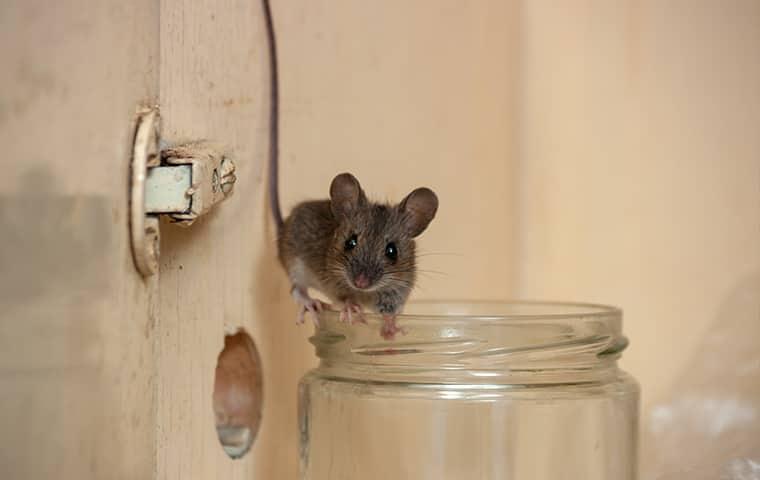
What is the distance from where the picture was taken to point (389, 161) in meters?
1.17

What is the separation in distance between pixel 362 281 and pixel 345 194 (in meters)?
0.09

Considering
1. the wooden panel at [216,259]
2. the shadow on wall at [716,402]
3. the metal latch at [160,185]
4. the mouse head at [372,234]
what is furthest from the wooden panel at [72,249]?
the shadow on wall at [716,402]

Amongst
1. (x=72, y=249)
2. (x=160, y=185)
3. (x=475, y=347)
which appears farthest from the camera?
(x=475, y=347)

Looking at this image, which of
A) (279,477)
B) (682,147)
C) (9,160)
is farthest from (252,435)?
(682,147)

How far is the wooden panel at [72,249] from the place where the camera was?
461mm

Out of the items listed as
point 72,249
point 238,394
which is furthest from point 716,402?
point 72,249

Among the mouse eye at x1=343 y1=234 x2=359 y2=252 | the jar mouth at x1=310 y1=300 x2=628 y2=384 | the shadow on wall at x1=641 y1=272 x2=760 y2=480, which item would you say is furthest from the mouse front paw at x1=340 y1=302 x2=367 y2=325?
the shadow on wall at x1=641 y1=272 x2=760 y2=480

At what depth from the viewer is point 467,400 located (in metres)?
0.88

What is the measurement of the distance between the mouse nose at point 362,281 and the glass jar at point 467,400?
91 mm

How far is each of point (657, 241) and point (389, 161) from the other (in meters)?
0.38

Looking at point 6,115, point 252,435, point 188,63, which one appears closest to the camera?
point 6,115

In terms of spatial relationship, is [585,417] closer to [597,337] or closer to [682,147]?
[597,337]

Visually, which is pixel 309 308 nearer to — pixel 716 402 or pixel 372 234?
pixel 372 234

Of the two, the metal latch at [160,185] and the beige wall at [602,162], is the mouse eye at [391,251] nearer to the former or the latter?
the beige wall at [602,162]
